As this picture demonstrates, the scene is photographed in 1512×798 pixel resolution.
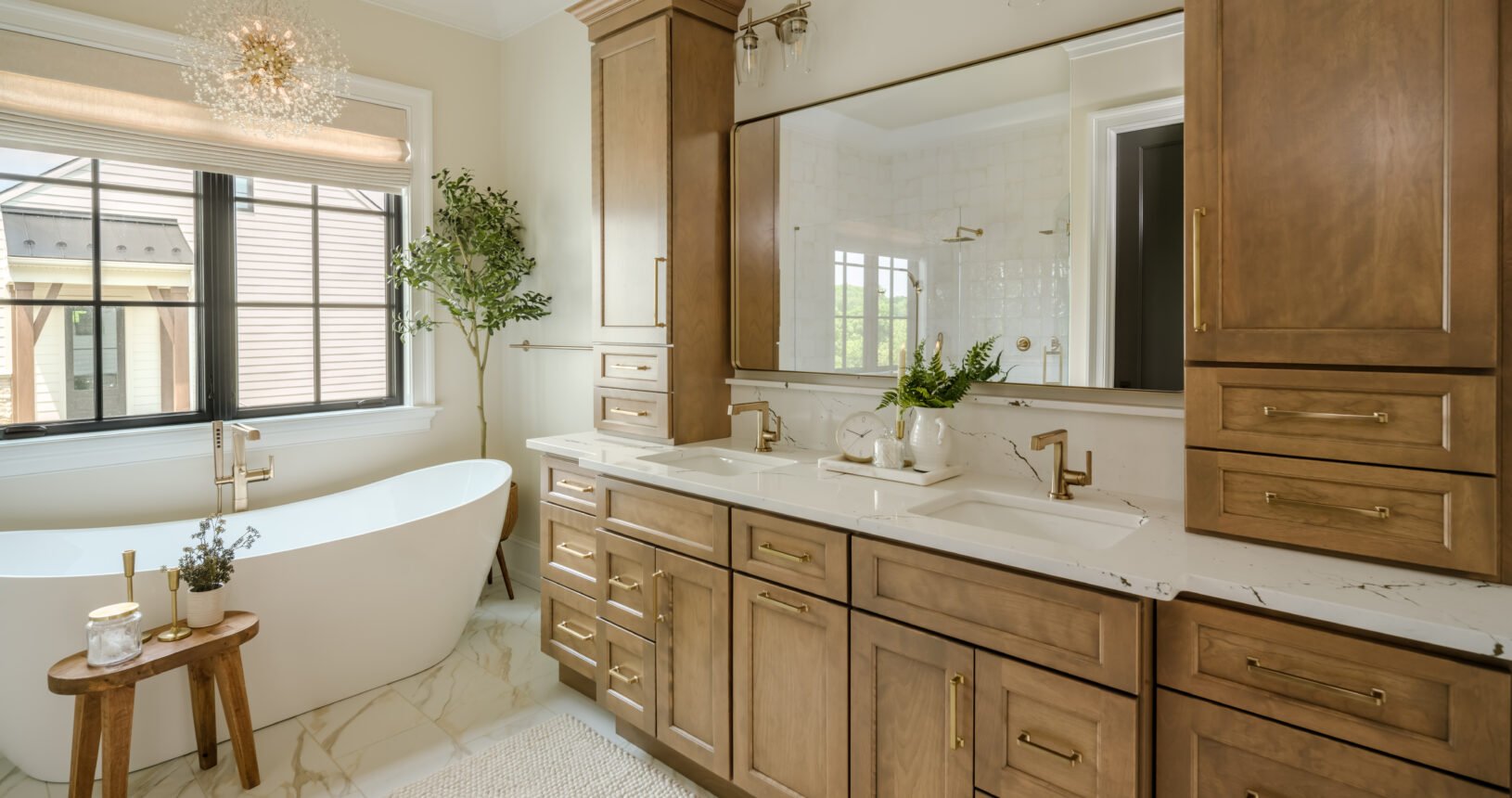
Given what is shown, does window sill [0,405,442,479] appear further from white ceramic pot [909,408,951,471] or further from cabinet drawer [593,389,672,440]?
white ceramic pot [909,408,951,471]

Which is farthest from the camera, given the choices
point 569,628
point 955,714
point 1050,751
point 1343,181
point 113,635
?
point 569,628

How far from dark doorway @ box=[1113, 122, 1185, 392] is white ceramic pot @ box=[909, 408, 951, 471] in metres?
0.44

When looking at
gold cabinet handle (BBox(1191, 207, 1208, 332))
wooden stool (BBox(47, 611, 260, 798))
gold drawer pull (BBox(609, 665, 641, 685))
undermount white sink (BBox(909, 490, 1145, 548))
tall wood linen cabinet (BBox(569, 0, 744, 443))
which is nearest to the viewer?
gold cabinet handle (BBox(1191, 207, 1208, 332))

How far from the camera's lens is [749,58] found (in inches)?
103

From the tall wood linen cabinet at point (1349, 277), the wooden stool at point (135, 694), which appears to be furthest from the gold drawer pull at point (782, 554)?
the wooden stool at point (135, 694)

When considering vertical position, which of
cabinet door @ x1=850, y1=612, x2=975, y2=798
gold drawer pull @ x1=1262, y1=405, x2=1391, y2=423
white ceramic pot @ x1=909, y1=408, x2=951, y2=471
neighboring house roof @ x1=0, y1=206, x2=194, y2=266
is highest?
neighboring house roof @ x1=0, y1=206, x2=194, y2=266

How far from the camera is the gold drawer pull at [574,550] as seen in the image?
2545 millimetres

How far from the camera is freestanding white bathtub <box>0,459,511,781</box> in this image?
207 centimetres

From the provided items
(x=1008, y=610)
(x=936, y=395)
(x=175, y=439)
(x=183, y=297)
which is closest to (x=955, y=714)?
(x=1008, y=610)

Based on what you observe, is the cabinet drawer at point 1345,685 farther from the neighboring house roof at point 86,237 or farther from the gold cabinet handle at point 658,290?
the neighboring house roof at point 86,237

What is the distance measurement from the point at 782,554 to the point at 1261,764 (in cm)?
100

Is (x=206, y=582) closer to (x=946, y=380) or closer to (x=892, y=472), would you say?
(x=892, y=472)

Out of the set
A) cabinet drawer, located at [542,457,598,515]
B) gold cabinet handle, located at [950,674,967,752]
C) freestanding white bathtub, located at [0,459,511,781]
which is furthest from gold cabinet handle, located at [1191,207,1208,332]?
freestanding white bathtub, located at [0,459,511,781]

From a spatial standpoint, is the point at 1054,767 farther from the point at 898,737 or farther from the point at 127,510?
the point at 127,510
